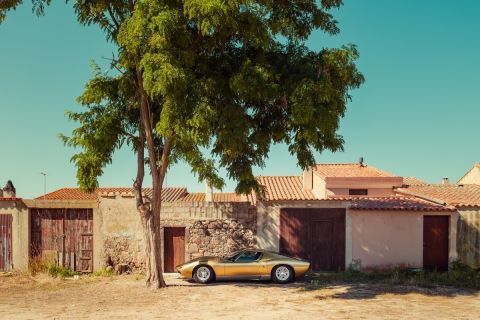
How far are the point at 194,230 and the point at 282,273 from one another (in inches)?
166

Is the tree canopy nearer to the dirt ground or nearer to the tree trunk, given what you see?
the tree trunk

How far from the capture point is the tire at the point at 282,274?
15.6 meters

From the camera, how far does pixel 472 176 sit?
3338 centimetres

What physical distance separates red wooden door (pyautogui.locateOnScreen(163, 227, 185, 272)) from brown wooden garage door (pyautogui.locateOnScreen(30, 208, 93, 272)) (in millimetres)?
3034

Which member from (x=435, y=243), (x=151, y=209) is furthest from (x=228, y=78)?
(x=435, y=243)

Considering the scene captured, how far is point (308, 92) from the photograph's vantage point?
41.9ft

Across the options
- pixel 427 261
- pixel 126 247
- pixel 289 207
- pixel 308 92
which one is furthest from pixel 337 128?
pixel 126 247

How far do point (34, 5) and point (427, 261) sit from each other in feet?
56.5

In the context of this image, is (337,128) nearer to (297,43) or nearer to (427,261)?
(297,43)

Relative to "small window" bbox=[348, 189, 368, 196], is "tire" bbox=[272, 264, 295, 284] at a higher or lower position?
lower

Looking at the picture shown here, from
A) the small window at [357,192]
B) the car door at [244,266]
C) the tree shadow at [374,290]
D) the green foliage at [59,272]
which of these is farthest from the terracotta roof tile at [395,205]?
the green foliage at [59,272]

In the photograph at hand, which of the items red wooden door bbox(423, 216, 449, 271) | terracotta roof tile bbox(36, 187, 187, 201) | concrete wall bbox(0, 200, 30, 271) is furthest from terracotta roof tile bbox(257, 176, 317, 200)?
concrete wall bbox(0, 200, 30, 271)

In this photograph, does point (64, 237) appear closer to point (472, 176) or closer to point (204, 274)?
point (204, 274)

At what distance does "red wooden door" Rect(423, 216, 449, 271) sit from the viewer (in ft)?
59.2
